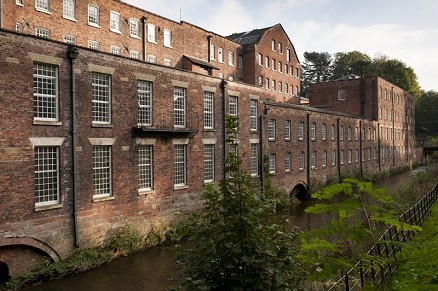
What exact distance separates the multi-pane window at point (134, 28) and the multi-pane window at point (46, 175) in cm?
2188

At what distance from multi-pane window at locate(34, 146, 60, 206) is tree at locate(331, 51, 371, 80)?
232 ft

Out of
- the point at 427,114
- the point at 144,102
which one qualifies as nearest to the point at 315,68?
the point at 427,114

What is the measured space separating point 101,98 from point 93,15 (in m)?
17.8

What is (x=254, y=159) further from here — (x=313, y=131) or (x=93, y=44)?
(x=93, y=44)

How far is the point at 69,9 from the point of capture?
95.0 ft

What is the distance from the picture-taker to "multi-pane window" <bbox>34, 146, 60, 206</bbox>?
13492 millimetres

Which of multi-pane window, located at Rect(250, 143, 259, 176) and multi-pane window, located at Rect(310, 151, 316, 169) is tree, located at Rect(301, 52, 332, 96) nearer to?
multi-pane window, located at Rect(310, 151, 316, 169)

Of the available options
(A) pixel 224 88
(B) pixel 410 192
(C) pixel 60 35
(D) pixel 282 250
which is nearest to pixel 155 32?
(C) pixel 60 35

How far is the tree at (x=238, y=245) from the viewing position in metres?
5.13

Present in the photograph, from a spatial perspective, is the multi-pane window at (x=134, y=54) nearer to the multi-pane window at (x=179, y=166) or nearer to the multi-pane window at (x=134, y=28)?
the multi-pane window at (x=134, y=28)

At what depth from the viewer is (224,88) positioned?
72.1 feet

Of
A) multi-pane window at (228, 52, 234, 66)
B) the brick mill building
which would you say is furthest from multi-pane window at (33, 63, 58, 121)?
multi-pane window at (228, 52, 234, 66)

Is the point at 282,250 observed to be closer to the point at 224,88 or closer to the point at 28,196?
the point at 28,196

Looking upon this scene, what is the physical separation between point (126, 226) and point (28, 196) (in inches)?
177
